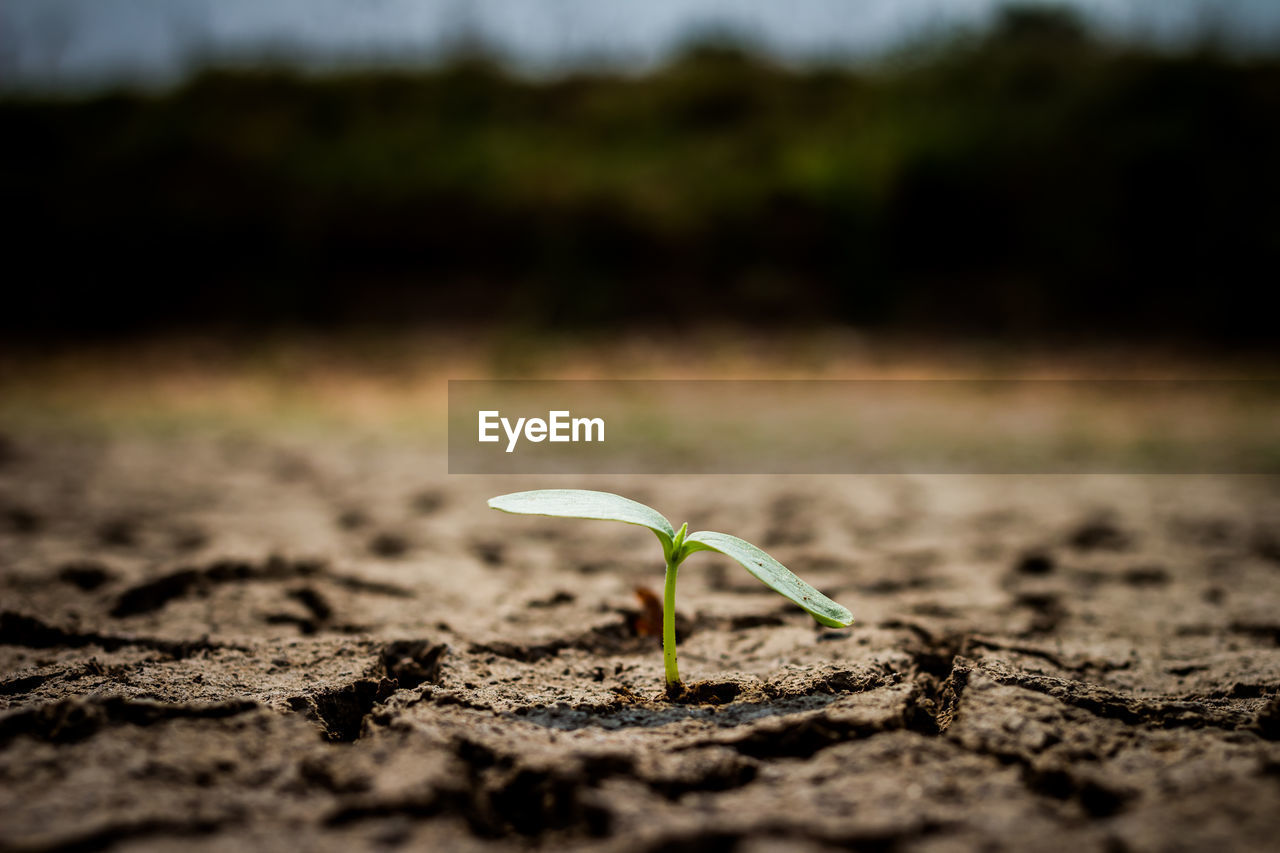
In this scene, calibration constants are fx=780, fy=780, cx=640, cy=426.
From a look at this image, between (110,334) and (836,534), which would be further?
(110,334)

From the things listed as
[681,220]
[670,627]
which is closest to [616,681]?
[670,627]

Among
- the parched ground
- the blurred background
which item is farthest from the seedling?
the blurred background

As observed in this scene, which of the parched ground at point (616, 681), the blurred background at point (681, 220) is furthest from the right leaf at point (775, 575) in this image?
the blurred background at point (681, 220)

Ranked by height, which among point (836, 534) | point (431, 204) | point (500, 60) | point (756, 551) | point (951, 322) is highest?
point (500, 60)

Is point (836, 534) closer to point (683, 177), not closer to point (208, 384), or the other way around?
point (208, 384)

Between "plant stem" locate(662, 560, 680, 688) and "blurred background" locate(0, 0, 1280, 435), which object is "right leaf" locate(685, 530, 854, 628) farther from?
"blurred background" locate(0, 0, 1280, 435)

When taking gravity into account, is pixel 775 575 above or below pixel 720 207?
below

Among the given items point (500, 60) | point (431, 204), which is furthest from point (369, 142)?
point (500, 60)

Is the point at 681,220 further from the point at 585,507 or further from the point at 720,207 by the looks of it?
the point at 585,507
